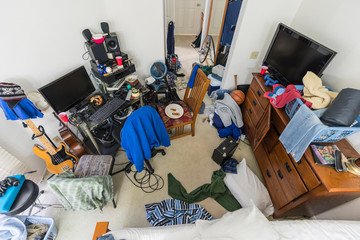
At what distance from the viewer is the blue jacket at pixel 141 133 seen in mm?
1373

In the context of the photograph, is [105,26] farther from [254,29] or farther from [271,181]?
[271,181]

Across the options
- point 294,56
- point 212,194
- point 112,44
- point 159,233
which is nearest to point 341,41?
point 294,56

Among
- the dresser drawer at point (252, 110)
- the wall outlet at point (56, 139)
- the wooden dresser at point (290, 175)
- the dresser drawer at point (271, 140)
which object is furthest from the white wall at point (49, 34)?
the dresser drawer at point (271, 140)

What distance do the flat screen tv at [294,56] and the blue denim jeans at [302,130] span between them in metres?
0.52

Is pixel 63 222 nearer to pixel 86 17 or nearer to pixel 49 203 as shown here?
pixel 49 203

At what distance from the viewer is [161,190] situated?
187 cm

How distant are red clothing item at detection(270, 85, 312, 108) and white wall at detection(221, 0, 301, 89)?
3.39 feet

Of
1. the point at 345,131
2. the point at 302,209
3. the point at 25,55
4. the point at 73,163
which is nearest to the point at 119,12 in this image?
the point at 25,55

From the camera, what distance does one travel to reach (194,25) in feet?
17.4

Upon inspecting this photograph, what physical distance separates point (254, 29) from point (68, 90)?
2417mm

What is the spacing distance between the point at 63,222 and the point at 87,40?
2051mm

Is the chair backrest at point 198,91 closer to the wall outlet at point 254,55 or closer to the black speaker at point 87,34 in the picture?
the wall outlet at point 254,55

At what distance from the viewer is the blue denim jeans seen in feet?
3.56

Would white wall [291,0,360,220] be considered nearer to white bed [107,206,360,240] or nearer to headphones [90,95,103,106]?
white bed [107,206,360,240]
